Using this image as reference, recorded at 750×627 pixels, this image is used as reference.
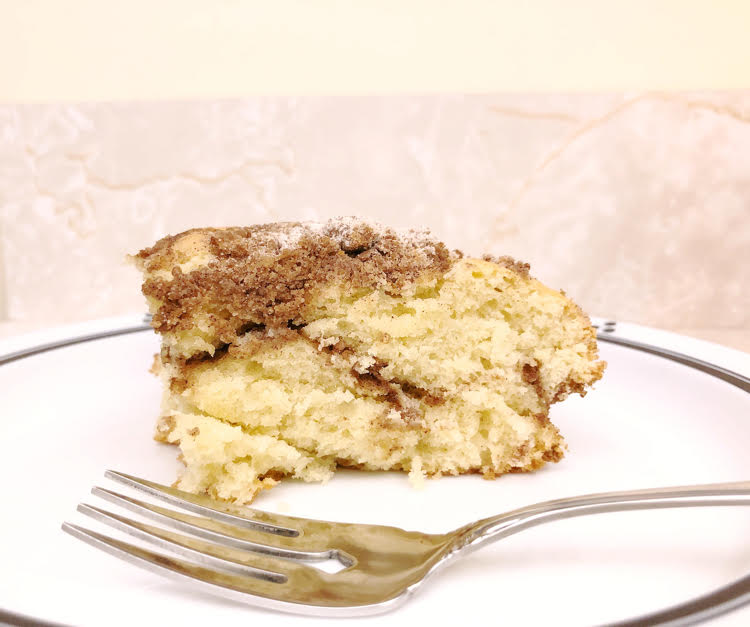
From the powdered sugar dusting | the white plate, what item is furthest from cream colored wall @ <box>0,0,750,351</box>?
the powdered sugar dusting

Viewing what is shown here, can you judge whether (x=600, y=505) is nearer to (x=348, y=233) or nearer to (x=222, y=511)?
(x=222, y=511)

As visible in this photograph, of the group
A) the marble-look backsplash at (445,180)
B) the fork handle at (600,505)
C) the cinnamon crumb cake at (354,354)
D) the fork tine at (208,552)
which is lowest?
the fork tine at (208,552)

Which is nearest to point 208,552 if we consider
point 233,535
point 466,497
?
point 233,535

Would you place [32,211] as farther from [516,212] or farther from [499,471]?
[499,471]

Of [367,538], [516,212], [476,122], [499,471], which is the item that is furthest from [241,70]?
[367,538]

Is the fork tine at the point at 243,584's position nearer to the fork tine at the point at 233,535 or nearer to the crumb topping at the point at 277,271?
the fork tine at the point at 233,535

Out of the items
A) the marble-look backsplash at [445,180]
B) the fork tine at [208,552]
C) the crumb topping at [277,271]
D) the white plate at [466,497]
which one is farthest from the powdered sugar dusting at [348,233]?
the marble-look backsplash at [445,180]

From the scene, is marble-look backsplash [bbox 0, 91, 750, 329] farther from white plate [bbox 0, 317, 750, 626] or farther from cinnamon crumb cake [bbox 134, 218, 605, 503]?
cinnamon crumb cake [bbox 134, 218, 605, 503]
